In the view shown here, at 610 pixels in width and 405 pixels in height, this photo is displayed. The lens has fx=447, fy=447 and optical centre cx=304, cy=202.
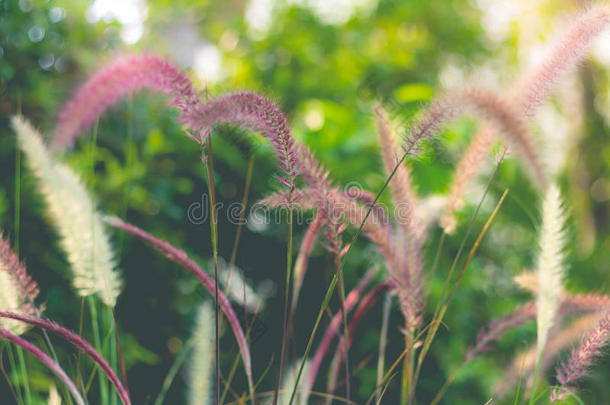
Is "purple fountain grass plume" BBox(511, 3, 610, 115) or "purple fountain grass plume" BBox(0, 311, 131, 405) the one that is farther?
"purple fountain grass plume" BBox(511, 3, 610, 115)

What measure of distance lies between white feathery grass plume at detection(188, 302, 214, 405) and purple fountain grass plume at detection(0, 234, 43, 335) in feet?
0.82

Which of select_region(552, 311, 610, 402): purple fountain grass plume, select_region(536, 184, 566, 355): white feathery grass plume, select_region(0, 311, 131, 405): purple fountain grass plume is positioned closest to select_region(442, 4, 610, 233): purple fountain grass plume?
select_region(536, 184, 566, 355): white feathery grass plume

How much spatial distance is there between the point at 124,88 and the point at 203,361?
0.42 m

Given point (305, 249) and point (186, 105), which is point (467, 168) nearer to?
point (305, 249)

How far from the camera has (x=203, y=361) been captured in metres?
0.69

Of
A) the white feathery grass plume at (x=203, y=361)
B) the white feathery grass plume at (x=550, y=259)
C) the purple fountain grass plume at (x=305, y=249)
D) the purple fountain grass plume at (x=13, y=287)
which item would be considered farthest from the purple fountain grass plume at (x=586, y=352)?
the purple fountain grass plume at (x=13, y=287)

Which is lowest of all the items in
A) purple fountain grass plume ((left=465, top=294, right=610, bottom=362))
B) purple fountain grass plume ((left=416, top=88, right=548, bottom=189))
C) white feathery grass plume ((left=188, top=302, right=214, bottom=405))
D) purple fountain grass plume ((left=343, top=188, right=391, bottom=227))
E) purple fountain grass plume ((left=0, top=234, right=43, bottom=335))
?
white feathery grass plume ((left=188, top=302, right=214, bottom=405))

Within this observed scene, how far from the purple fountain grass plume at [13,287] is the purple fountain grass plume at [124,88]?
20 centimetres

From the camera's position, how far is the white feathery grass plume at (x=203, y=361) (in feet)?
2.19

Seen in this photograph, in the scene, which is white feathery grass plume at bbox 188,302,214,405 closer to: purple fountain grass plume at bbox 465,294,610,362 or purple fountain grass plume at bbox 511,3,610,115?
purple fountain grass plume at bbox 465,294,610,362

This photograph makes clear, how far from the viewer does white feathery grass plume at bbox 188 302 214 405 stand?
0.67 metres

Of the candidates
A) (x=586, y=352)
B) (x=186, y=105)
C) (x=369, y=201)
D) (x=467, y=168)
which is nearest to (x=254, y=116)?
(x=186, y=105)

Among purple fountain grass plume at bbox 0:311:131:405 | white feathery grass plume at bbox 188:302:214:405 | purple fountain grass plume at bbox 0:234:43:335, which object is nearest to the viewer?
purple fountain grass plume at bbox 0:311:131:405

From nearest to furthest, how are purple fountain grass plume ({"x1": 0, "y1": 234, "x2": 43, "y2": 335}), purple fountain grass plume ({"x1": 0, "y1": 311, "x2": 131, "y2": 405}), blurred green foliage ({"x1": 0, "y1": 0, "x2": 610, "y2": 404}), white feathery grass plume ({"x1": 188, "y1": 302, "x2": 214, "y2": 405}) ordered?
purple fountain grass plume ({"x1": 0, "y1": 311, "x2": 131, "y2": 405}), purple fountain grass plume ({"x1": 0, "y1": 234, "x2": 43, "y2": 335}), white feathery grass plume ({"x1": 188, "y1": 302, "x2": 214, "y2": 405}), blurred green foliage ({"x1": 0, "y1": 0, "x2": 610, "y2": 404})
